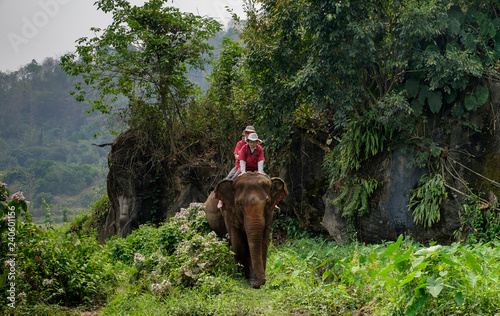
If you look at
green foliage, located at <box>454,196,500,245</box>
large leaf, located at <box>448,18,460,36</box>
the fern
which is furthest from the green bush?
large leaf, located at <box>448,18,460,36</box>

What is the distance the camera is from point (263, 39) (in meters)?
13.8

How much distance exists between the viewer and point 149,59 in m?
17.8

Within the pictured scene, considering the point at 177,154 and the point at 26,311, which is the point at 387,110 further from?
the point at 177,154

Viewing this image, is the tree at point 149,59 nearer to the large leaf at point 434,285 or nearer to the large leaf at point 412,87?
the large leaf at point 412,87

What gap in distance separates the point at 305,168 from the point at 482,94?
18.6 feet

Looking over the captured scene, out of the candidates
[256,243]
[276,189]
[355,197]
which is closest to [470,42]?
[355,197]

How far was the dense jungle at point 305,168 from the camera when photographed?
6730 millimetres

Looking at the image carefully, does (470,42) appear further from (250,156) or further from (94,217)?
(94,217)

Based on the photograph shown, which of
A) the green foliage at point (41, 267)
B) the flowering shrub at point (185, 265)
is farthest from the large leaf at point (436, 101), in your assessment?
the green foliage at point (41, 267)

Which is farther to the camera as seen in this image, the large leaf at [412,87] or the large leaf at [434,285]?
the large leaf at [412,87]

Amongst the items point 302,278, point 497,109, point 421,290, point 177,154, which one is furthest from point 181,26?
point 421,290

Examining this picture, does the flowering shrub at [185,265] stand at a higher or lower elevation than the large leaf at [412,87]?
lower

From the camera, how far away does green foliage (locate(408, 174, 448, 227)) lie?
35.6ft

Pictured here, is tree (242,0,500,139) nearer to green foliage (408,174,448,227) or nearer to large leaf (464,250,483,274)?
green foliage (408,174,448,227)
